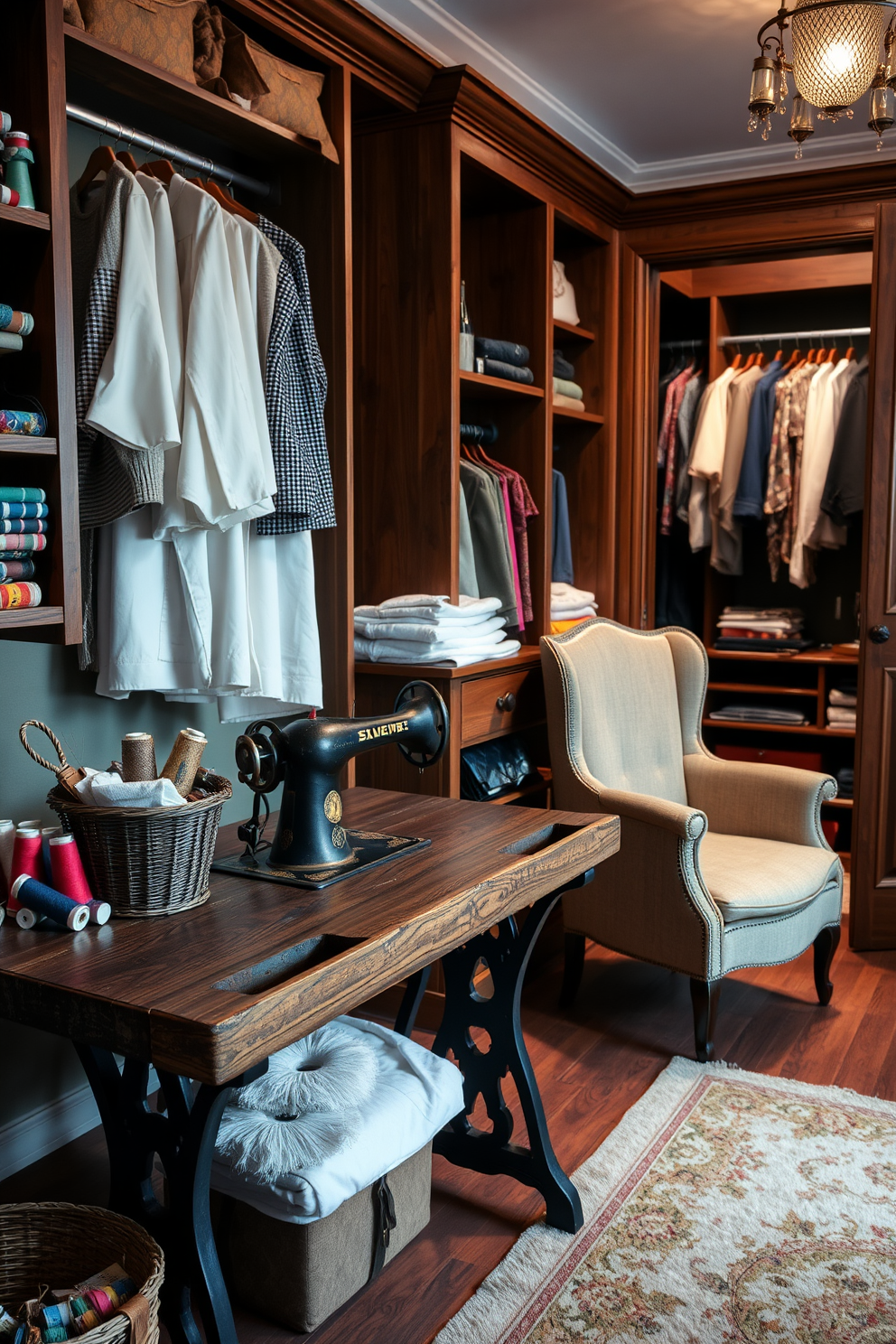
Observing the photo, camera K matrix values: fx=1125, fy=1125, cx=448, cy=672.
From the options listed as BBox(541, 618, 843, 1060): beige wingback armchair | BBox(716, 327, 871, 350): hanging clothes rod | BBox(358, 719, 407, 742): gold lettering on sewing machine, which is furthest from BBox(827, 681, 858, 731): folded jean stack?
BBox(358, 719, 407, 742): gold lettering on sewing machine

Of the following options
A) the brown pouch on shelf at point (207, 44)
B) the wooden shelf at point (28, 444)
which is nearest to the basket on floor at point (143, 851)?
the wooden shelf at point (28, 444)

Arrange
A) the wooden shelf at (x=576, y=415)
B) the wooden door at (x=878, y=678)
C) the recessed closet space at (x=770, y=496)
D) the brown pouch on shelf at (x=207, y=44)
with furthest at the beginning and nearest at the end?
1. the recessed closet space at (x=770, y=496)
2. the wooden shelf at (x=576, y=415)
3. the wooden door at (x=878, y=678)
4. the brown pouch on shelf at (x=207, y=44)

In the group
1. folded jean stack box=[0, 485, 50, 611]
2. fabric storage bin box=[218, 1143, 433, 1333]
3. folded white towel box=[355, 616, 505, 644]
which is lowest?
fabric storage bin box=[218, 1143, 433, 1333]

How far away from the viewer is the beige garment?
4641 millimetres

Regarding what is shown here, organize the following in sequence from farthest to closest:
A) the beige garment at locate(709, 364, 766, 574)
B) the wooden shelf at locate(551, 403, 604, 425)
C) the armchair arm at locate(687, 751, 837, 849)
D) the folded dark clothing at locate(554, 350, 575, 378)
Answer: the beige garment at locate(709, 364, 766, 574) → the folded dark clothing at locate(554, 350, 575, 378) → the wooden shelf at locate(551, 403, 604, 425) → the armchair arm at locate(687, 751, 837, 849)

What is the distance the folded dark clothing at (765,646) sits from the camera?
473cm

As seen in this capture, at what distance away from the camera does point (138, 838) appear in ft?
5.04

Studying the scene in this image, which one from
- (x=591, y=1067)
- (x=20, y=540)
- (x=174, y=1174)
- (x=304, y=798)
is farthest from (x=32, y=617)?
(x=591, y=1067)

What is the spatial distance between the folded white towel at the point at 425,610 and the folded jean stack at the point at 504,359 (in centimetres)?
67

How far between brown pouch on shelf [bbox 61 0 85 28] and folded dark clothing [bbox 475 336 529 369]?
4.57 ft

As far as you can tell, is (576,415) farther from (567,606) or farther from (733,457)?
(733,457)

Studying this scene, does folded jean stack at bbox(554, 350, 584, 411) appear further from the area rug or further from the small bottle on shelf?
the area rug

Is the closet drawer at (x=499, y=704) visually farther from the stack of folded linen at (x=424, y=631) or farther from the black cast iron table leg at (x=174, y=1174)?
the black cast iron table leg at (x=174, y=1174)

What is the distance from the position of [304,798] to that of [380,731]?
0.19 metres
